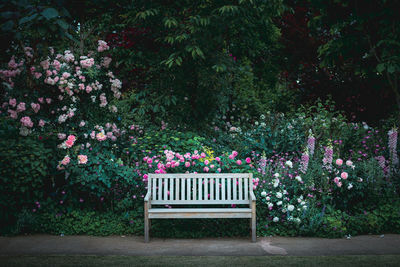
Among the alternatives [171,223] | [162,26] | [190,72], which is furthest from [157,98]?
[171,223]

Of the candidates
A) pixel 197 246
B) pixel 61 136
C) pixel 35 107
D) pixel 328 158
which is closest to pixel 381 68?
pixel 328 158

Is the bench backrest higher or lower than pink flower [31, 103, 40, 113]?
lower

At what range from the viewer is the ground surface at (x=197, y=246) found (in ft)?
16.1

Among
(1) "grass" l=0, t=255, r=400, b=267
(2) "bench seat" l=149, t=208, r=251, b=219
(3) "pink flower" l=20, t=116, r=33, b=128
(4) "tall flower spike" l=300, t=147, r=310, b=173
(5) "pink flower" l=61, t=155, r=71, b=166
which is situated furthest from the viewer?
(4) "tall flower spike" l=300, t=147, r=310, b=173

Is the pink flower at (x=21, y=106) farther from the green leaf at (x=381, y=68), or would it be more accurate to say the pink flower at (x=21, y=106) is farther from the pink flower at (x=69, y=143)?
the green leaf at (x=381, y=68)

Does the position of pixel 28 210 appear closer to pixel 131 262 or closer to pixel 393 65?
pixel 131 262

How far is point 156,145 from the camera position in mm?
7035

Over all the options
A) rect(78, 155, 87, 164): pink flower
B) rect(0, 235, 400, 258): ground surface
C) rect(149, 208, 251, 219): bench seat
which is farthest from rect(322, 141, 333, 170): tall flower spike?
rect(78, 155, 87, 164): pink flower

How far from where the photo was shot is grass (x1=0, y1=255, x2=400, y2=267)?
14.5 feet

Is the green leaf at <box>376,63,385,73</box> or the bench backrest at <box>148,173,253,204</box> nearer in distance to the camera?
the green leaf at <box>376,63,385,73</box>

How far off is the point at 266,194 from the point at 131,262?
2.43m

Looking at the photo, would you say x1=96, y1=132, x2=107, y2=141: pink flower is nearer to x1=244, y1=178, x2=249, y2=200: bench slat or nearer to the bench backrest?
the bench backrest

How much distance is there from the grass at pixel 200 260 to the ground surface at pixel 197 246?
188mm

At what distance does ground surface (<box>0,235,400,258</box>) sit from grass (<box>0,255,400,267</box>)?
0.19m
